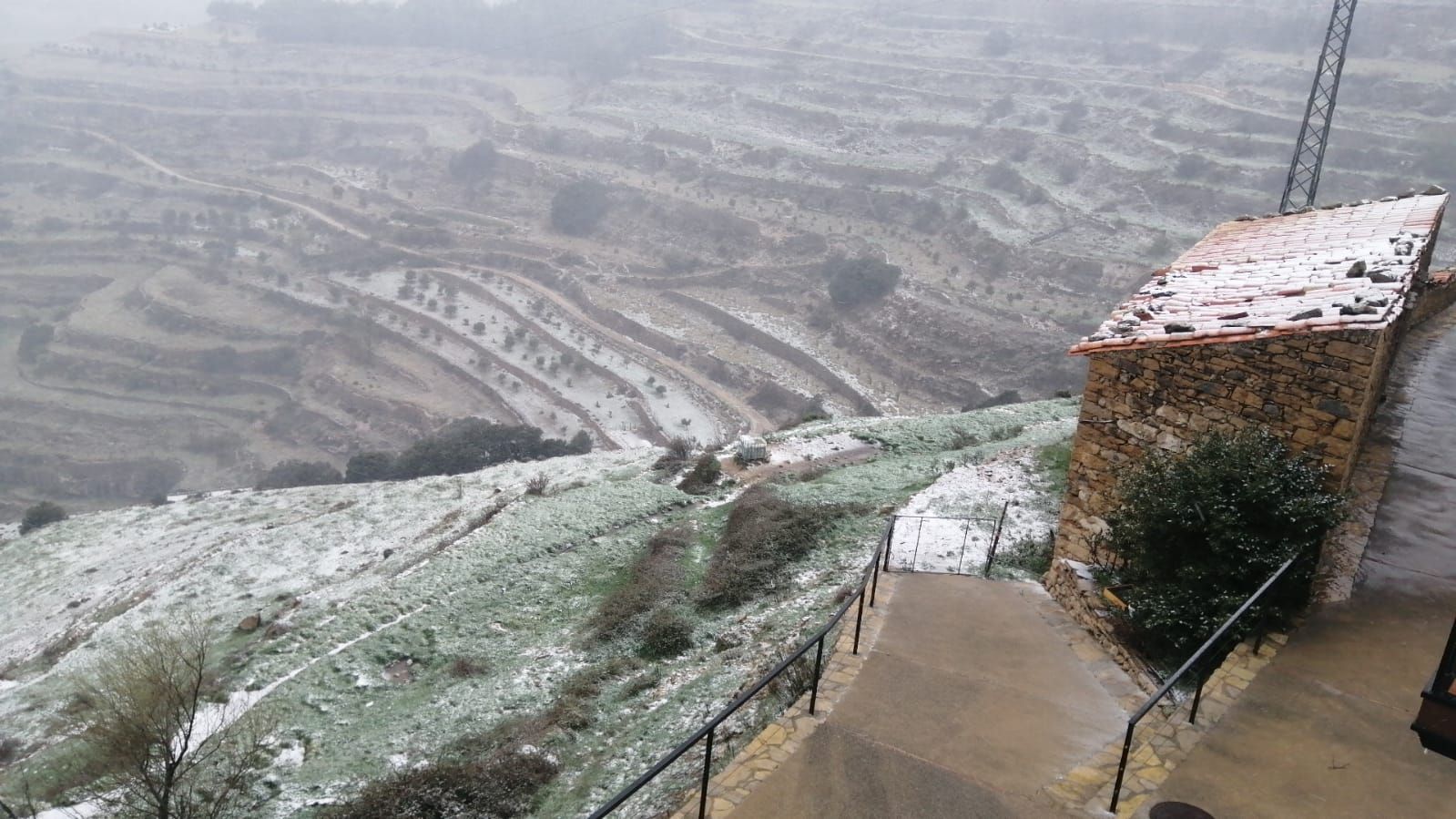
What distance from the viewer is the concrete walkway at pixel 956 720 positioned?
5598 millimetres

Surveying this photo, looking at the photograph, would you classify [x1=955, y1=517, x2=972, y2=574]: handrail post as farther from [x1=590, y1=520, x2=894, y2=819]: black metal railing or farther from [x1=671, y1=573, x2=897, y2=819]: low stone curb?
[x1=671, y1=573, x2=897, y2=819]: low stone curb

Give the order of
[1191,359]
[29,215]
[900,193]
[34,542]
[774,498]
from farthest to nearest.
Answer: [29,215], [900,193], [34,542], [774,498], [1191,359]

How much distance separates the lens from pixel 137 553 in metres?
20.8

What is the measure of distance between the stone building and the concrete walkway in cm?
177

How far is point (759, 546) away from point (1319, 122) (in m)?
47.8

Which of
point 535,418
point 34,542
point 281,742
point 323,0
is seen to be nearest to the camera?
point 281,742

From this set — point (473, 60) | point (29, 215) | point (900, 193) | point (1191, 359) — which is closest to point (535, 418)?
point (900, 193)

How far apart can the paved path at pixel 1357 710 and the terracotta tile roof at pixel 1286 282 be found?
2102 mm

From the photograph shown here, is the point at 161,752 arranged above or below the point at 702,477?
above

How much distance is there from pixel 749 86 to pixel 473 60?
3349 cm

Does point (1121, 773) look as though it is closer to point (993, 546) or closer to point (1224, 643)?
point (1224, 643)

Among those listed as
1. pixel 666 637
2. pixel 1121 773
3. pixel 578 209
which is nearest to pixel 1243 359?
pixel 1121 773

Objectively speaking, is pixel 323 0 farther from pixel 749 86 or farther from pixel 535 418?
pixel 535 418

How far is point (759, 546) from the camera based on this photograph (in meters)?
13.1
